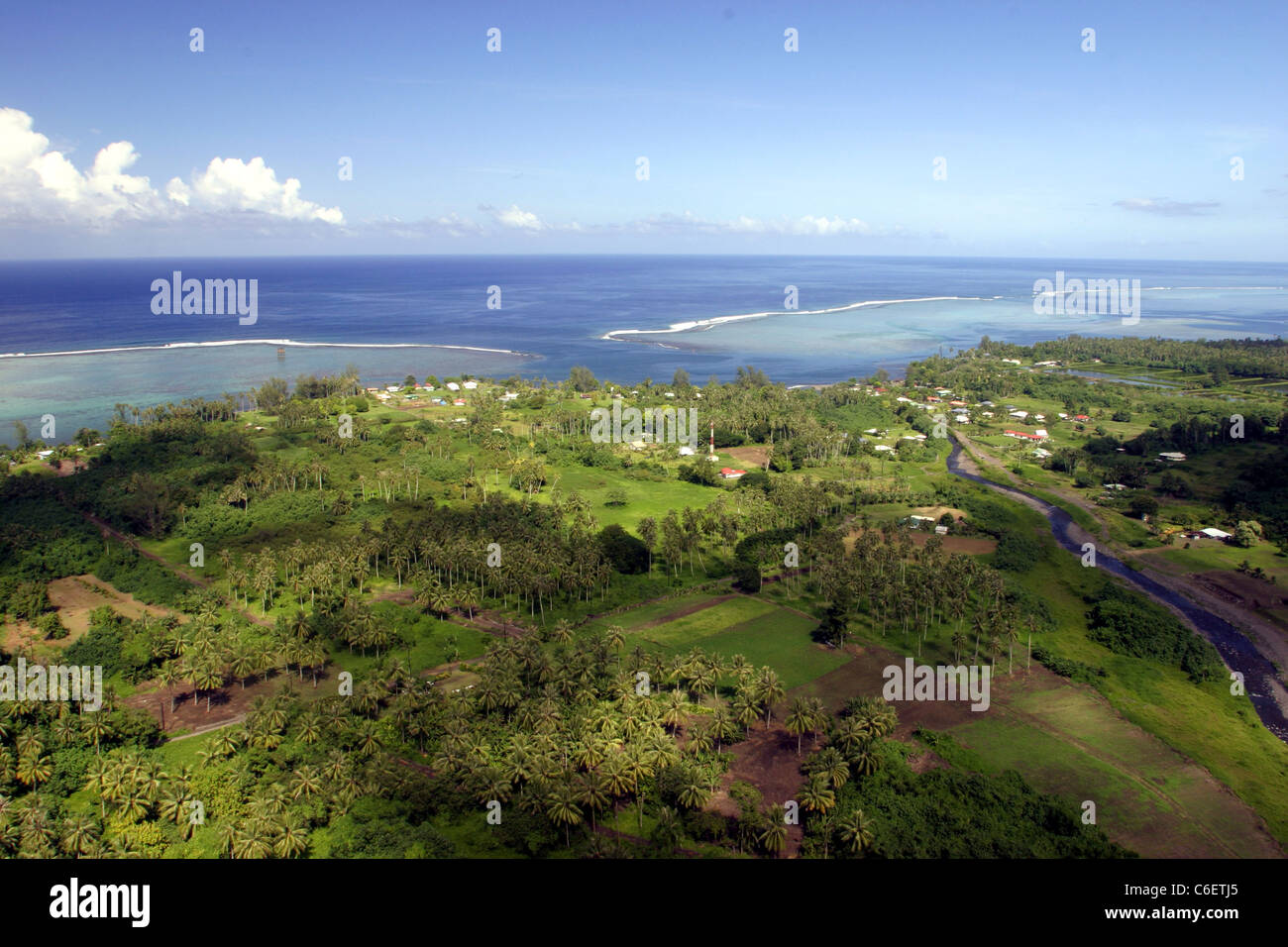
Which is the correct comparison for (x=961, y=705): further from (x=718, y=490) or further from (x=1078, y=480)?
(x=1078, y=480)

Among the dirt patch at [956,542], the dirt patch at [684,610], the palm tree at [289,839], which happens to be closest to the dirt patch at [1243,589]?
the dirt patch at [956,542]

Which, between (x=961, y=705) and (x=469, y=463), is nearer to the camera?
(x=961, y=705)

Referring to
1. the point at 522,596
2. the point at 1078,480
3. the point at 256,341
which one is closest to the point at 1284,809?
the point at 522,596

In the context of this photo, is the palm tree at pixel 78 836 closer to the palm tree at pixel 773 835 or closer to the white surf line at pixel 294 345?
the palm tree at pixel 773 835

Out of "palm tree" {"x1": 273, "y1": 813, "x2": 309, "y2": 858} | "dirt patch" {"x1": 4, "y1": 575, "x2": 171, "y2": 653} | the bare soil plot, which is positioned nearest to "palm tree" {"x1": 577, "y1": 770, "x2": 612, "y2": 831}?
"palm tree" {"x1": 273, "y1": 813, "x2": 309, "y2": 858}

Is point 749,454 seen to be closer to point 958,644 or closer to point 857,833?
point 958,644

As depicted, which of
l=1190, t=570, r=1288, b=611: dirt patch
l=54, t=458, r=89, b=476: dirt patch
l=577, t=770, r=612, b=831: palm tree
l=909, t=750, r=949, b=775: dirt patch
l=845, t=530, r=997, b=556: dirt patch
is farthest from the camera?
l=54, t=458, r=89, b=476: dirt patch

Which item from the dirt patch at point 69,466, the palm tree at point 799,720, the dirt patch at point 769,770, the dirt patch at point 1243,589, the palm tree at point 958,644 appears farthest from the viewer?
the dirt patch at point 69,466

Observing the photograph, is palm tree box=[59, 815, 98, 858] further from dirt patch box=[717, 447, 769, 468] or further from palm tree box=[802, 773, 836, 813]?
dirt patch box=[717, 447, 769, 468]

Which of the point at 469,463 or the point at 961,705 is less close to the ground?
the point at 469,463
